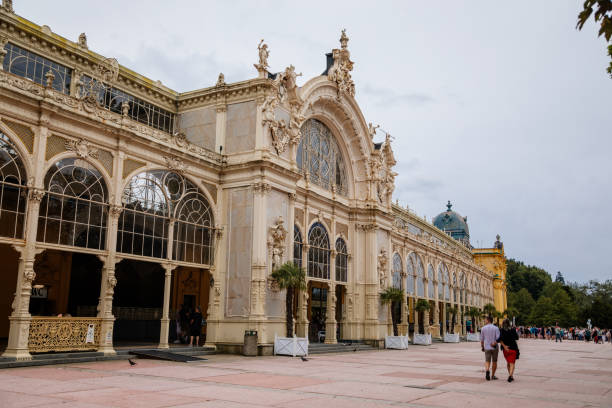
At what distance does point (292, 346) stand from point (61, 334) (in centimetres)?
982

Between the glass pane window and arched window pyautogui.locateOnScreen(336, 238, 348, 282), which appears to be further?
arched window pyautogui.locateOnScreen(336, 238, 348, 282)

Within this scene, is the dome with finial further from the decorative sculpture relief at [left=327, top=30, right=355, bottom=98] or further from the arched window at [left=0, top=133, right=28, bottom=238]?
the arched window at [left=0, top=133, right=28, bottom=238]

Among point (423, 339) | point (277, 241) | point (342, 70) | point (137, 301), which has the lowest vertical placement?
point (423, 339)

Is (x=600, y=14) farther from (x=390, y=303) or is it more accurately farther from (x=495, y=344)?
(x=390, y=303)

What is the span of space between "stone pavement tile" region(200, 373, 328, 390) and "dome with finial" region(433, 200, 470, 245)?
81189 millimetres

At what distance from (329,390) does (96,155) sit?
12847 mm

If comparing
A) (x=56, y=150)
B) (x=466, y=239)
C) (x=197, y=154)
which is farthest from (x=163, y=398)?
(x=466, y=239)

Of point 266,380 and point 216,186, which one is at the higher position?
point 216,186

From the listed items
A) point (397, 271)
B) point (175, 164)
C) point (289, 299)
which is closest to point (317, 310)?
A: point (289, 299)

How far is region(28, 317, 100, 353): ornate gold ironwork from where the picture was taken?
58.5 feet

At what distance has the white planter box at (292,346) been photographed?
24.7 meters

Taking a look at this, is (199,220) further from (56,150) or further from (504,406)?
(504,406)

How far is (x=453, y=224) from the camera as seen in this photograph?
9512 cm

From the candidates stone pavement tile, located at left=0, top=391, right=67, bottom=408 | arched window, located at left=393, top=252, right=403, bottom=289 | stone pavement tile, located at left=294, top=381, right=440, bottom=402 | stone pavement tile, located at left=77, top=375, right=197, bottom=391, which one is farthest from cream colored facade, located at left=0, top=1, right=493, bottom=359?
stone pavement tile, located at left=294, top=381, right=440, bottom=402
